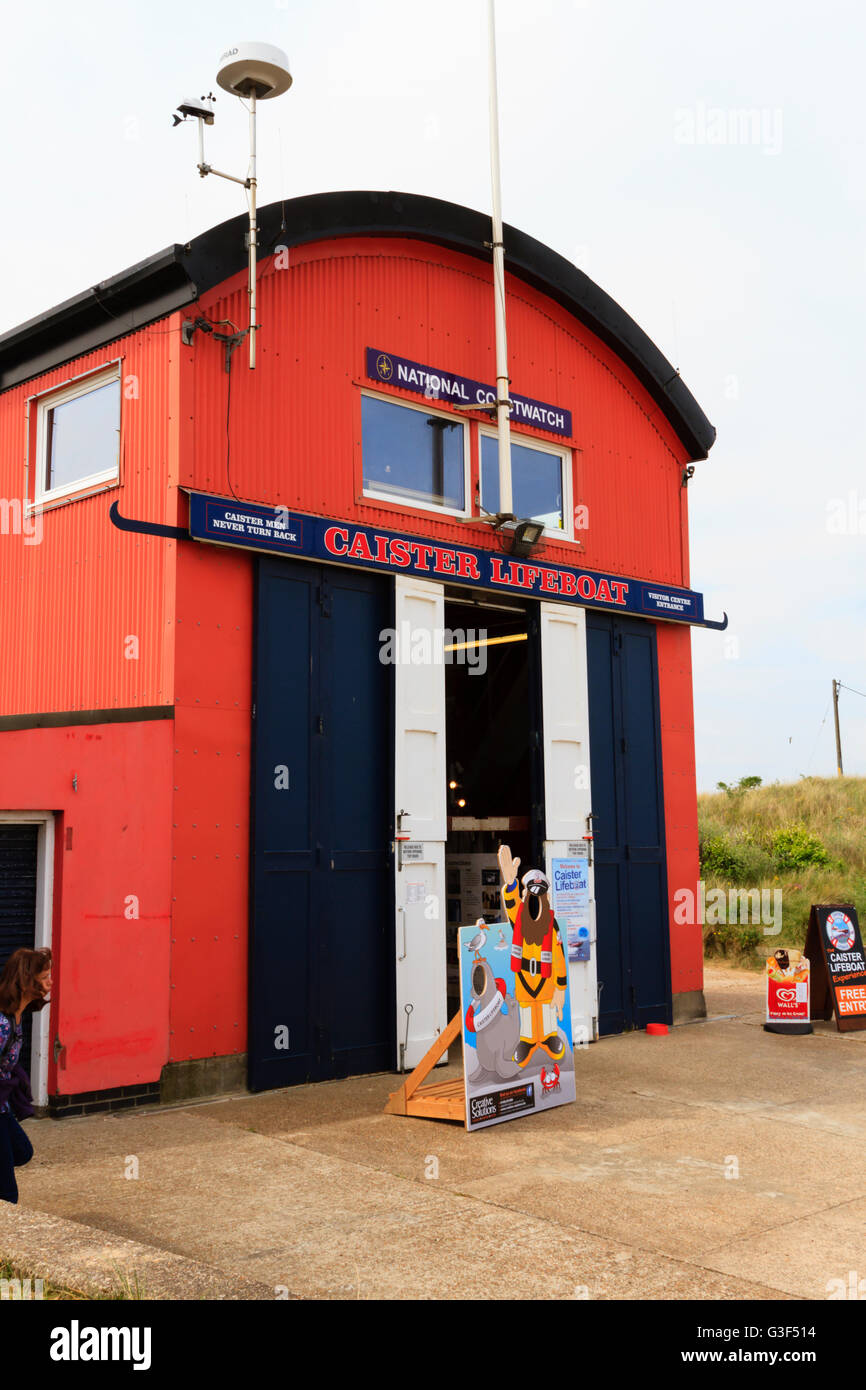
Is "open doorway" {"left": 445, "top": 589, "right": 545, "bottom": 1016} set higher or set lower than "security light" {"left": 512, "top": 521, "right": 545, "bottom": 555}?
lower

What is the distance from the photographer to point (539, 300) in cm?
1243

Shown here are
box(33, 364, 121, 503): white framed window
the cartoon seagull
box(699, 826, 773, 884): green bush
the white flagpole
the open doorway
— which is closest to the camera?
the cartoon seagull

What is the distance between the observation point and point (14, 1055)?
496 cm

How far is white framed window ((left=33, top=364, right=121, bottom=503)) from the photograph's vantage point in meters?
9.95

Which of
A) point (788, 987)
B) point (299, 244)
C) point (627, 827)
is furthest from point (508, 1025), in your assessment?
point (299, 244)

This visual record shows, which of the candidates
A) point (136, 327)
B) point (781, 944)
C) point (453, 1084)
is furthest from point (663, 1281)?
point (781, 944)

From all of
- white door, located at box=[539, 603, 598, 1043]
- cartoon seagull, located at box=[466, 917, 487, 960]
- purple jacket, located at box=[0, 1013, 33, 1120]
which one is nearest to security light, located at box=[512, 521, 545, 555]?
white door, located at box=[539, 603, 598, 1043]

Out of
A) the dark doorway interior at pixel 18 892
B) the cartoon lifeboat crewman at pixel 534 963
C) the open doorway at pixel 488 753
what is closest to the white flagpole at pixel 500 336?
the open doorway at pixel 488 753

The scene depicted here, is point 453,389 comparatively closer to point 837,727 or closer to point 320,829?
point 320,829

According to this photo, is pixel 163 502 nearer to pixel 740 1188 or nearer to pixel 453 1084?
pixel 453 1084

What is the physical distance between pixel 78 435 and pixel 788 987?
873 cm

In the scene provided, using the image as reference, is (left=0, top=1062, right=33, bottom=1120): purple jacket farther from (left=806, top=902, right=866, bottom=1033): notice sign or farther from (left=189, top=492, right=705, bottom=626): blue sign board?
(left=806, top=902, right=866, bottom=1033): notice sign

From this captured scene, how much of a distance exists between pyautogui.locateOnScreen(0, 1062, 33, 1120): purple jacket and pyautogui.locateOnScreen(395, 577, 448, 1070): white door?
16.8ft
